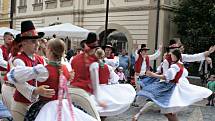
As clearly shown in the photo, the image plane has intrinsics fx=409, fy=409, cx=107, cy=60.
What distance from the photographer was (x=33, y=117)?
3.90 m

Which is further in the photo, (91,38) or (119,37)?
(119,37)

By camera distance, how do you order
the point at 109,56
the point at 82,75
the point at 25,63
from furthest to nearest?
the point at 109,56 → the point at 82,75 → the point at 25,63

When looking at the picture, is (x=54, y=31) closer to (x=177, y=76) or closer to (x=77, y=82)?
(x=177, y=76)

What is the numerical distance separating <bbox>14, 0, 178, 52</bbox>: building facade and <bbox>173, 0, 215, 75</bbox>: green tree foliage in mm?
1069

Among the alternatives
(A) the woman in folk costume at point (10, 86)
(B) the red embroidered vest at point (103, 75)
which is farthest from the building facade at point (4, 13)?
(A) the woman in folk costume at point (10, 86)

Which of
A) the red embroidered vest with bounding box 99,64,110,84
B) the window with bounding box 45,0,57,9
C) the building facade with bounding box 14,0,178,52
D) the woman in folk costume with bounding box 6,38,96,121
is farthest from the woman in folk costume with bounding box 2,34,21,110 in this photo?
the window with bounding box 45,0,57,9

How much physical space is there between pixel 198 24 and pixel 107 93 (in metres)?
11.7

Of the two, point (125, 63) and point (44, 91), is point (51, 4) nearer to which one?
point (125, 63)

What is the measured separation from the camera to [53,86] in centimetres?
384

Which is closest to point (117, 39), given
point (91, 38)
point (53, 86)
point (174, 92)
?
point (174, 92)

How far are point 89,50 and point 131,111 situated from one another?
14.8ft

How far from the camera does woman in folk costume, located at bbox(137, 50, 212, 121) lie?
699 cm

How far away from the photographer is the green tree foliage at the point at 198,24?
679 inches

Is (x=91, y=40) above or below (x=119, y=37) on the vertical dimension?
above
